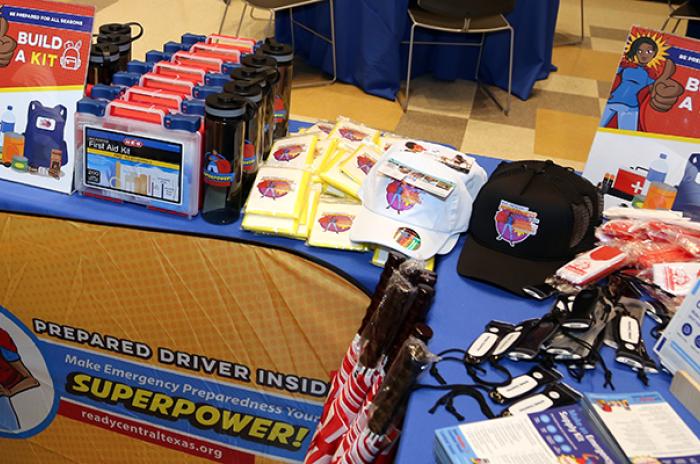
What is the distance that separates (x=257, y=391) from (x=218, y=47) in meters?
0.90

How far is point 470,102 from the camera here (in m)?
4.40

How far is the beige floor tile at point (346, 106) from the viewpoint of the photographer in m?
4.02

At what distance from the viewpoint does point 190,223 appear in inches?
67.3

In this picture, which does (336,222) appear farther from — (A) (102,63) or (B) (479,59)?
(B) (479,59)

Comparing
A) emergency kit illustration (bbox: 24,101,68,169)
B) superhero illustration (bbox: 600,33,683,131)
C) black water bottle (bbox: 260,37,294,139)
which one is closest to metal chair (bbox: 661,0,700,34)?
superhero illustration (bbox: 600,33,683,131)

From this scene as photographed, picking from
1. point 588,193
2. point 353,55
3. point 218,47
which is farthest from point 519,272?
point 353,55

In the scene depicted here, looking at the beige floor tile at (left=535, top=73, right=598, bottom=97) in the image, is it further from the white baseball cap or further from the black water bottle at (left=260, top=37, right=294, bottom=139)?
the white baseball cap

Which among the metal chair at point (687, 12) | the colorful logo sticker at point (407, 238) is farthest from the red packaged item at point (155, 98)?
the metal chair at point (687, 12)

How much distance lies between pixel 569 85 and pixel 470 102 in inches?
32.4

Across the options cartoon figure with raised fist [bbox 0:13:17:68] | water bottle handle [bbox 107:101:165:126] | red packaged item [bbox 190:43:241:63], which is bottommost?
water bottle handle [bbox 107:101:165:126]

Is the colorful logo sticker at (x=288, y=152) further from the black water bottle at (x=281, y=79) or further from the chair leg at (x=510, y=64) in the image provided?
the chair leg at (x=510, y=64)

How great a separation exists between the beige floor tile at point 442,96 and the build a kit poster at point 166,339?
8.89 feet

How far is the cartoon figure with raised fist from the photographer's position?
1762 mm

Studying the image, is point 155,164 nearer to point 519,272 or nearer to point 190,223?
point 190,223
